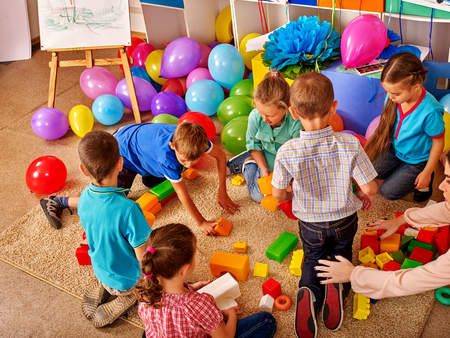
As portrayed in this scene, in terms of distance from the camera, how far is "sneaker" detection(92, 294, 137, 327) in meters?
1.61

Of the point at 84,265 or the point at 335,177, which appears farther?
the point at 84,265

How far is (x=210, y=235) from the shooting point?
200cm

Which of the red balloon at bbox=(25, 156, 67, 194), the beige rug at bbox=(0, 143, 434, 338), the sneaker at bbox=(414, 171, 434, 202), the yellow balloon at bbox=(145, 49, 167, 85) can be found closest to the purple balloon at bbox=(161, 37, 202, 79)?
the yellow balloon at bbox=(145, 49, 167, 85)

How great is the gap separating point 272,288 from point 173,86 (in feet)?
6.40

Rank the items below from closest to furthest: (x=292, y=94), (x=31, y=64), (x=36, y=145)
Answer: (x=292, y=94) < (x=36, y=145) < (x=31, y=64)

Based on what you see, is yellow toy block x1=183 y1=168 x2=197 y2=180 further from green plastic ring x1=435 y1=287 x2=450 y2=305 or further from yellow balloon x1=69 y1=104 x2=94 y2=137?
green plastic ring x1=435 y1=287 x2=450 y2=305

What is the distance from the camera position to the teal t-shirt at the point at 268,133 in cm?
197

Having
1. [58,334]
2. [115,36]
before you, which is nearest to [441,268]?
[58,334]

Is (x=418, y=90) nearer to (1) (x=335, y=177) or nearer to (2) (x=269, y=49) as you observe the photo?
(1) (x=335, y=177)

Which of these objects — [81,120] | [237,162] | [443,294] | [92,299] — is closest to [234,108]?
[237,162]

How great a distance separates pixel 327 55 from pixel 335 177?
120cm

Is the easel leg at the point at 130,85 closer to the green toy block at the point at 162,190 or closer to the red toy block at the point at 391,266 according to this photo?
the green toy block at the point at 162,190

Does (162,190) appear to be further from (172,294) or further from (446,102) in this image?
(446,102)

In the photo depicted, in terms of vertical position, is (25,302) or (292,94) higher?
(292,94)
